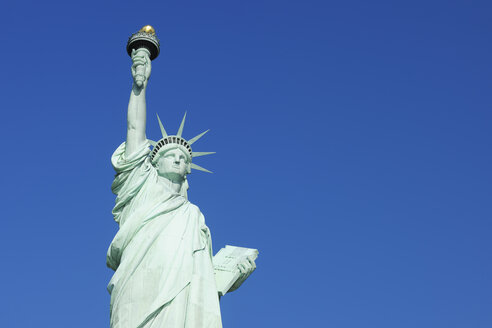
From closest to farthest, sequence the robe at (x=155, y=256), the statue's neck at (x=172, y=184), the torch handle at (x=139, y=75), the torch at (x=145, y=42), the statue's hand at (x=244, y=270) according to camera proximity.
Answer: the robe at (x=155, y=256), the statue's hand at (x=244, y=270), the statue's neck at (x=172, y=184), the torch handle at (x=139, y=75), the torch at (x=145, y=42)

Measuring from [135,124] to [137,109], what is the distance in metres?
0.32

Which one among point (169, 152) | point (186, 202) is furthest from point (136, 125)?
point (186, 202)

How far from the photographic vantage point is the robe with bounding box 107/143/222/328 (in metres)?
13.2

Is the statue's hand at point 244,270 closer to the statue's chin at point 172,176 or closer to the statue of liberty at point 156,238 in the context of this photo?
the statue of liberty at point 156,238

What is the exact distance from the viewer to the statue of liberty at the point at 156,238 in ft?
43.4

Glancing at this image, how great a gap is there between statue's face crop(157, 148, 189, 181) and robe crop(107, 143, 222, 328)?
17 centimetres

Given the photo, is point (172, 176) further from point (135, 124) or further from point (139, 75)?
point (139, 75)

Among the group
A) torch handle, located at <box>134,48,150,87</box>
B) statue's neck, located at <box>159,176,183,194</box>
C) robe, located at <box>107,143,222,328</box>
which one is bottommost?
robe, located at <box>107,143,222,328</box>

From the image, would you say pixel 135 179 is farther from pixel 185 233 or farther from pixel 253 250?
pixel 253 250

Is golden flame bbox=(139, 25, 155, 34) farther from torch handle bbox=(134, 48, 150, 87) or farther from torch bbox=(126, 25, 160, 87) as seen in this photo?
torch handle bbox=(134, 48, 150, 87)

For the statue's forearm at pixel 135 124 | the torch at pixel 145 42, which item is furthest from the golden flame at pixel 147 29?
the statue's forearm at pixel 135 124

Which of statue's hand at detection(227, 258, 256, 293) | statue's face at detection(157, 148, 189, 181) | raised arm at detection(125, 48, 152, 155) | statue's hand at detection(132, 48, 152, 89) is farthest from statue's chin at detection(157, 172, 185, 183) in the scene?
statue's hand at detection(227, 258, 256, 293)

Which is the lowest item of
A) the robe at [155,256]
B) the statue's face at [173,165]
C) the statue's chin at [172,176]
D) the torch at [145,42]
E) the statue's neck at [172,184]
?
the robe at [155,256]

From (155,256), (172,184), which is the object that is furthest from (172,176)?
(155,256)
